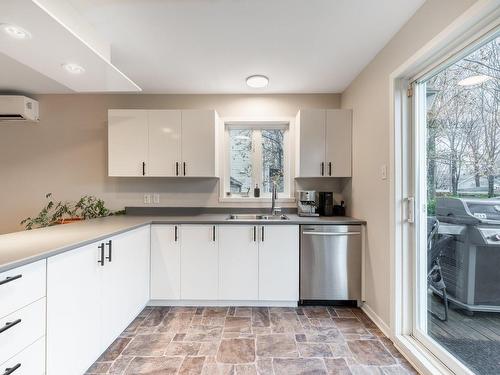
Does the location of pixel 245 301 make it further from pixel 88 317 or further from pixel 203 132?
pixel 203 132

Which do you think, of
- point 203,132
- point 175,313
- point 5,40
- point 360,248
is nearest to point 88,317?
point 175,313

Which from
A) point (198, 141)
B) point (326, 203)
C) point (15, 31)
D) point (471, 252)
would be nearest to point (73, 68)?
point (15, 31)

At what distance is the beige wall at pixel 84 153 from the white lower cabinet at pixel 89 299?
1.07m

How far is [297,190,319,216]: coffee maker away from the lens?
2955mm

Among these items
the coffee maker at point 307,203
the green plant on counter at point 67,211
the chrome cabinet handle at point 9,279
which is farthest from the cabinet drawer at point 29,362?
the coffee maker at point 307,203

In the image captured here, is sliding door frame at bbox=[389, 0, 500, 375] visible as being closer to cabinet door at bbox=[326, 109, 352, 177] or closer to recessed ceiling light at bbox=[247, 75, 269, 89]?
cabinet door at bbox=[326, 109, 352, 177]

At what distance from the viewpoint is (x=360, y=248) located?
255 centimetres

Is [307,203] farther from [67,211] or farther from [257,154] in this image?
[67,211]

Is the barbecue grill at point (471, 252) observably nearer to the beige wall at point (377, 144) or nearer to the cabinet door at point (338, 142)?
the beige wall at point (377, 144)

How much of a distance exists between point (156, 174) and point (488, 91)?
287cm

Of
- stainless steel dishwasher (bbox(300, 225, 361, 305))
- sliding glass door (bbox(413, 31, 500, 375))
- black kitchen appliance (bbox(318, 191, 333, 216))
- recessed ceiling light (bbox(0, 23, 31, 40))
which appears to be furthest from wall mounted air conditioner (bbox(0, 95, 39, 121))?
sliding glass door (bbox(413, 31, 500, 375))

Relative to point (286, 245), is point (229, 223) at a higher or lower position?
higher

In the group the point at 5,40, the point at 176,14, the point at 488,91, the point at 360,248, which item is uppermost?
the point at 176,14

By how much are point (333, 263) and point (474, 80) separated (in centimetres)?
182
